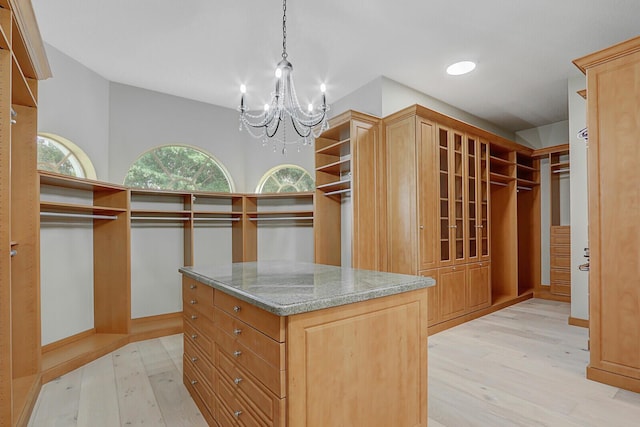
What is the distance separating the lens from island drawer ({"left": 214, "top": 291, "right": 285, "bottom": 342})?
1.32 m

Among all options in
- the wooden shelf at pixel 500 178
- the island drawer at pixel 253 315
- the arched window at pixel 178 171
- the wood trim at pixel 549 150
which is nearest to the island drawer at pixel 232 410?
the island drawer at pixel 253 315

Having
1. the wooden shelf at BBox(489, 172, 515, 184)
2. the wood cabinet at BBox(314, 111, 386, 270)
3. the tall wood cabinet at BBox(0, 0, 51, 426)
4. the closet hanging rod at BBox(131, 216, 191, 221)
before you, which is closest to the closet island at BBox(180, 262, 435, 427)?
the tall wood cabinet at BBox(0, 0, 51, 426)

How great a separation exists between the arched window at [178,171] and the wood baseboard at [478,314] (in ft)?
10.9

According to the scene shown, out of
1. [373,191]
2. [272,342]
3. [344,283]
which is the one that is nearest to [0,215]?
[272,342]

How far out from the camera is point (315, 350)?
4.55 ft

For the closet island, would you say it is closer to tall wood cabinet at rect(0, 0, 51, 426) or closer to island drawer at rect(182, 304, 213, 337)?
island drawer at rect(182, 304, 213, 337)

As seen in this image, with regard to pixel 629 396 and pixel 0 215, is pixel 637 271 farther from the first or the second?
pixel 0 215

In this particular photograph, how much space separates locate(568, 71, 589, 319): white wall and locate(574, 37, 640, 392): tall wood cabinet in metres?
1.65

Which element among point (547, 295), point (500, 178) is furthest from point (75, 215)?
point (547, 295)

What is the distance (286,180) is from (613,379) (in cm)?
422

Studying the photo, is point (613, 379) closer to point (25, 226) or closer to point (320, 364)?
point (320, 364)

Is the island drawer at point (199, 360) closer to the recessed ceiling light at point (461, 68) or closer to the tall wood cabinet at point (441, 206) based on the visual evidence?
the tall wood cabinet at point (441, 206)

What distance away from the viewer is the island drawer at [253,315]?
1322 millimetres

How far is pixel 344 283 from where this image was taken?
1.76m
